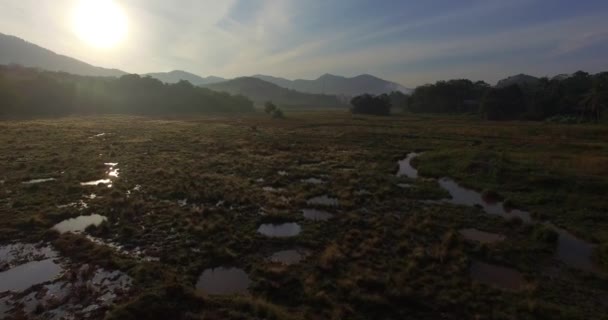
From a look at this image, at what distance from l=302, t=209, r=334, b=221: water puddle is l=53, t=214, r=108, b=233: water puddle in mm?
10259

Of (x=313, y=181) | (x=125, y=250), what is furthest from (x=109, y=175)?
(x=313, y=181)

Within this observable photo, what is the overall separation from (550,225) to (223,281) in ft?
55.6

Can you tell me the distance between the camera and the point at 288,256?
14578 mm

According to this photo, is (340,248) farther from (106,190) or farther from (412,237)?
(106,190)

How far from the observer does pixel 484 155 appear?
108 feet

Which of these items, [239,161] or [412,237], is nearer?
[412,237]

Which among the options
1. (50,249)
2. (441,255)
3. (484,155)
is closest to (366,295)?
(441,255)

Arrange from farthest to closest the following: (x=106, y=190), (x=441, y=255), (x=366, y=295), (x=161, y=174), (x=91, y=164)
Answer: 1. (x=91, y=164)
2. (x=161, y=174)
3. (x=106, y=190)
4. (x=441, y=255)
5. (x=366, y=295)

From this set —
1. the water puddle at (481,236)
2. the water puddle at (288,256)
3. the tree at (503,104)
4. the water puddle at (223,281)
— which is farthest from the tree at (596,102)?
the water puddle at (223,281)

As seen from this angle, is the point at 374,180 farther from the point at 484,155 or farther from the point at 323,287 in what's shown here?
the point at 323,287

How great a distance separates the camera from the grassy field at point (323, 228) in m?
11.2

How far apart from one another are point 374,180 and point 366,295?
53.7 ft

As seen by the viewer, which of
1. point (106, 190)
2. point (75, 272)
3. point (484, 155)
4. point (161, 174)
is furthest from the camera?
point (484, 155)

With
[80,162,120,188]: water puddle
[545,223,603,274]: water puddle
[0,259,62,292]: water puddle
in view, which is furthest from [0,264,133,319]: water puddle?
[545,223,603,274]: water puddle
